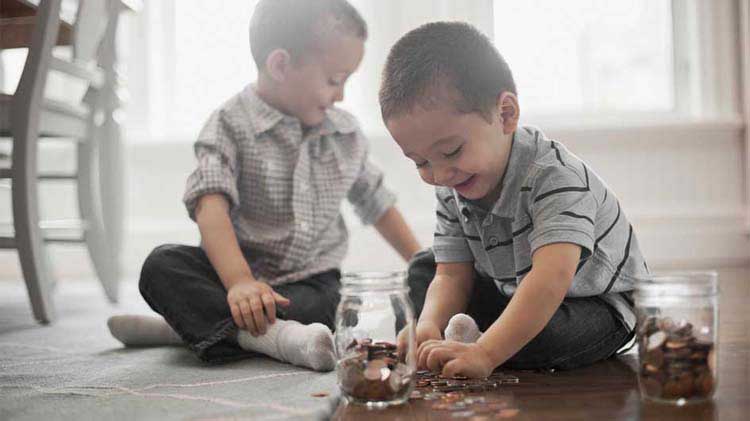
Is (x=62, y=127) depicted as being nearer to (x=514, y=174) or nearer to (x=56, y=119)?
(x=56, y=119)

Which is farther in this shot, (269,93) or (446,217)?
(269,93)

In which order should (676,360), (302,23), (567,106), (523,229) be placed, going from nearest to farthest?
(676,360) < (523,229) < (302,23) < (567,106)

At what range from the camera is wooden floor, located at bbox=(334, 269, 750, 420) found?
73 centimetres

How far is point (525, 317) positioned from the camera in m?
0.85

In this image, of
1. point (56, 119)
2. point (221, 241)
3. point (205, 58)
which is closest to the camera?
point (221, 241)

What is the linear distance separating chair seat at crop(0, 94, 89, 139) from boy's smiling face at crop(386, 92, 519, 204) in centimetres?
91

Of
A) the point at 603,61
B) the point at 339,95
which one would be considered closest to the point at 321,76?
the point at 339,95

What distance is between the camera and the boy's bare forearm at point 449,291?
104cm

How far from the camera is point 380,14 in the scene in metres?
2.47

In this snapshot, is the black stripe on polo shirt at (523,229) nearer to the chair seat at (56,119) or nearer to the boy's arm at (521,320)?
the boy's arm at (521,320)

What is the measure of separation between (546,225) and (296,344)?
1.13 feet

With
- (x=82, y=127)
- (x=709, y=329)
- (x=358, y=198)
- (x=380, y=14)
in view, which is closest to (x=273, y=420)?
(x=709, y=329)

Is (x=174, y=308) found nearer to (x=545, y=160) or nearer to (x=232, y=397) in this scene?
(x=232, y=397)

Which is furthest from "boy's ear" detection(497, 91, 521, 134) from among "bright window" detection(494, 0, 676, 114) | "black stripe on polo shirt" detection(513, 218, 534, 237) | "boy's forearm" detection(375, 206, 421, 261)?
"bright window" detection(494, 0, 676, 114)
